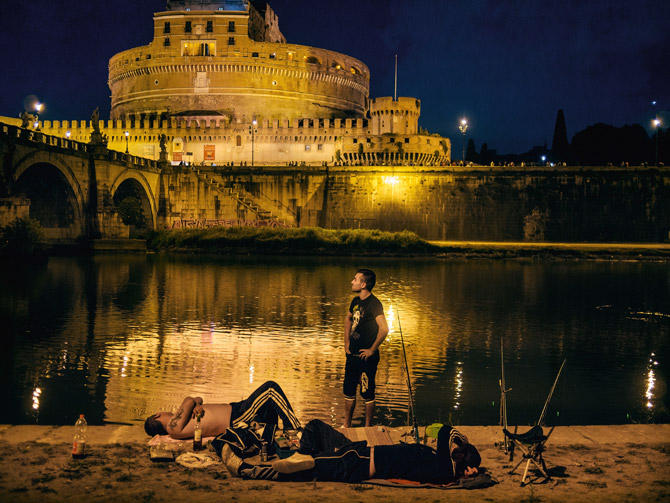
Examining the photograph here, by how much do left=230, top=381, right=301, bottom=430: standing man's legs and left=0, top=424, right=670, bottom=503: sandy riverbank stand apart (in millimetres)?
659

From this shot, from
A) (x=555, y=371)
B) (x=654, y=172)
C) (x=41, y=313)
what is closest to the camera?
(x=555, y=371)

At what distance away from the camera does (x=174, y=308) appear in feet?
62.4

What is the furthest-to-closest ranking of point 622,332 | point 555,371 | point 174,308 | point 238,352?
point 174,308 < point 622,332 < point 238,352 < point 555,371

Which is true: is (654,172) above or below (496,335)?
above

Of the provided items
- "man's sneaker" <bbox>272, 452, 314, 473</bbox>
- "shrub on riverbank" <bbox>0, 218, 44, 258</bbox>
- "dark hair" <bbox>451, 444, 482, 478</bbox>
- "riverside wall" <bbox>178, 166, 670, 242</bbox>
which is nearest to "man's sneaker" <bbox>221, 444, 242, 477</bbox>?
"man's sneaker" <bbox>272, 452, 314, 473</bbox>

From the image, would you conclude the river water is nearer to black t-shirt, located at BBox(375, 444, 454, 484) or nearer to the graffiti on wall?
black t-shirt, located at BBox(375, 444, 454, 484)

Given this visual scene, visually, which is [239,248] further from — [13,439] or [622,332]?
[13,439]

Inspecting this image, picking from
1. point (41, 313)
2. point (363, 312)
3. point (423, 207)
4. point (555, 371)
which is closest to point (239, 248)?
point (423, 207)

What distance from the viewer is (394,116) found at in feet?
224

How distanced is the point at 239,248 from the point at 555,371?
33.7 metres

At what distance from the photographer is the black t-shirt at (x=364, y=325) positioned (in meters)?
7.66

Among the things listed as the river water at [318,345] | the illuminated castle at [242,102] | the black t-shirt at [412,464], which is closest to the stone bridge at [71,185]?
the river water at [318,345]

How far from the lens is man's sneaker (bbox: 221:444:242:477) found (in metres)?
A: 5.82

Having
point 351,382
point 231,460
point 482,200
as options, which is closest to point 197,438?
point 231,460
